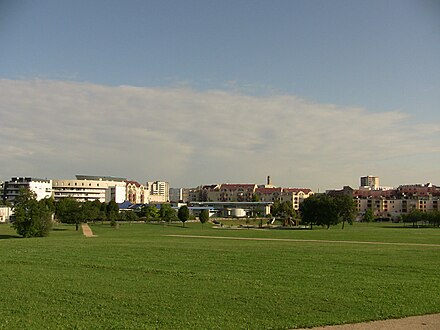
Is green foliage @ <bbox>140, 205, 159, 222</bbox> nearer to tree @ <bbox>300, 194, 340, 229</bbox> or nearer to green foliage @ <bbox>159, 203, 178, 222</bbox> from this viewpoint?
green foliage @ <bbox>159, 203, 178, 222</bbox>

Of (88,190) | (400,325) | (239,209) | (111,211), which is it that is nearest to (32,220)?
(111,211)

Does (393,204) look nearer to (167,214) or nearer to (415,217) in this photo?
(415,217)

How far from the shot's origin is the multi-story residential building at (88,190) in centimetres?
18338

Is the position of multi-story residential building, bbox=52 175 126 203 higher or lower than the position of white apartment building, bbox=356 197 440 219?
higher

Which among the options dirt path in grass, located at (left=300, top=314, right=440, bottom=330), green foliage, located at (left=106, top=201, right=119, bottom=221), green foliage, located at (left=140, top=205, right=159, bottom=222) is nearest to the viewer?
dirt path in grass, located at (left=300, top=314, right=440, bottom=330)

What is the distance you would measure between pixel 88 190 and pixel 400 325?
599ft

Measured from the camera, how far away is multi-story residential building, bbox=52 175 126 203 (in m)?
183

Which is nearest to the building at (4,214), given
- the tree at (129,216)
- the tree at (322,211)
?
the tree at (129,216)

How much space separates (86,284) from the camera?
1912 cm

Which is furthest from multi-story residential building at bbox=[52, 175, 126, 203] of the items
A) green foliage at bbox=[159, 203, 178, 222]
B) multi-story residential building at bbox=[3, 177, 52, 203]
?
green foliage at bbox=[159, 203, 178, 222]

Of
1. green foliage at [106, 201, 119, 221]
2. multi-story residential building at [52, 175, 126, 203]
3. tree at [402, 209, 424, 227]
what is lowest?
tree at [402, 209, 424, 227]

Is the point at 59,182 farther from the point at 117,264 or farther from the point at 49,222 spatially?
the point at 117,264

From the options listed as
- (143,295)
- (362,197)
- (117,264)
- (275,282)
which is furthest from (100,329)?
(362,197)

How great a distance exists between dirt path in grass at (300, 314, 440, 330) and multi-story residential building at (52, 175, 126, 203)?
172 m
